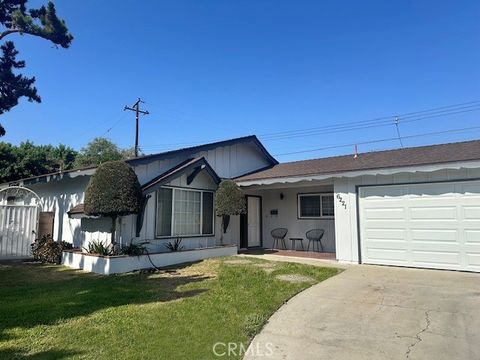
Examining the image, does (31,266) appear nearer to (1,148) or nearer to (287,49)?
(287,49)

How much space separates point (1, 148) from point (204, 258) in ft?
74.9

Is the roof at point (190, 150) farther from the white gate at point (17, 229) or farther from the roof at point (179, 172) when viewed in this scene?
the white gate at point (17, 229)

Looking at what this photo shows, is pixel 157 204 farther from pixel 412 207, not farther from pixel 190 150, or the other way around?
pixel 412 207

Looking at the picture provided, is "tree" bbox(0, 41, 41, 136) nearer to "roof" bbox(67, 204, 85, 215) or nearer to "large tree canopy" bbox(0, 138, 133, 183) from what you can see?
"roof" bbox(67, 204, 85, 215)

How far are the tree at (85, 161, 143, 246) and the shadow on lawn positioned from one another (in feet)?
5.81

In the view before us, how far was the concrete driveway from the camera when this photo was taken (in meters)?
4.36

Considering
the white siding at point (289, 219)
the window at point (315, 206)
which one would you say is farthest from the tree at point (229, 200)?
the window at point (315, 206)

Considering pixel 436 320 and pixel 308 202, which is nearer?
pixel 436 320

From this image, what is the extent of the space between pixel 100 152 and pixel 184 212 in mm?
34851

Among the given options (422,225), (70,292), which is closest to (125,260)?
(70,292)

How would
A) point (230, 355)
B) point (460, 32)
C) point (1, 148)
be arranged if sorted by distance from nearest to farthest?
point (230, 355) < point (460, 32) < point (1, 148)

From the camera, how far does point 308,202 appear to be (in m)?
14.5

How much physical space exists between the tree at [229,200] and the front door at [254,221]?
2374 millimetres

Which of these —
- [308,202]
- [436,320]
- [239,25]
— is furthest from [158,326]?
[239,25]
